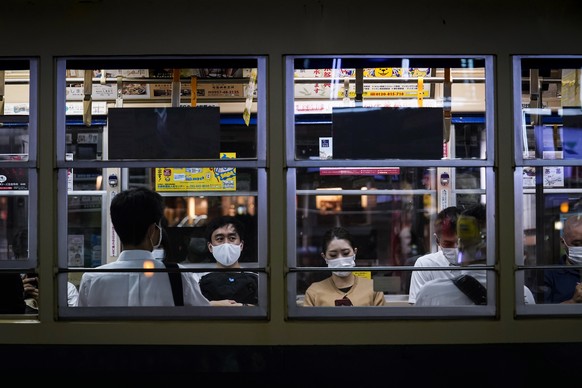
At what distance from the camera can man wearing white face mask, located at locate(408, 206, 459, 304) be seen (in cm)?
350

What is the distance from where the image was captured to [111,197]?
12.3 ft

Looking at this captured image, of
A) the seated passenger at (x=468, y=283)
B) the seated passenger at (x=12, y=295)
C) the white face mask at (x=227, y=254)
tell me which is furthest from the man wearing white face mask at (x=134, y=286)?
the seated passenger at (x=468, y=283)

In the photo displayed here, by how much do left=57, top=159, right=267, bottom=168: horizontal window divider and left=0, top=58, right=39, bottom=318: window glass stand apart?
22 cm

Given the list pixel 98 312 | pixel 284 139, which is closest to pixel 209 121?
pixel 284 139

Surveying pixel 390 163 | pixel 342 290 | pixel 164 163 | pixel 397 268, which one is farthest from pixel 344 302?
pixel 164 163

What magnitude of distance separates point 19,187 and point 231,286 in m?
1.17

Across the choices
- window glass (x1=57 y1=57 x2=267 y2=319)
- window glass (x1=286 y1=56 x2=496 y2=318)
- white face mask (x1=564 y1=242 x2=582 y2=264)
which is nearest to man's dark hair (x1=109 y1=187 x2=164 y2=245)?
window glass (x1=57 y1=57 x2=267 y2=319)

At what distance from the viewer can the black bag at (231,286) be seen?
3430 mm

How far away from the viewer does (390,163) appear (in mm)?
3354

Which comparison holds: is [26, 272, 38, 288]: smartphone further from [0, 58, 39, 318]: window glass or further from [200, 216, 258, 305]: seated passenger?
[200, 216, 258, 305]: seated passenger

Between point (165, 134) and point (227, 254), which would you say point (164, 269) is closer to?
point (227, 254)

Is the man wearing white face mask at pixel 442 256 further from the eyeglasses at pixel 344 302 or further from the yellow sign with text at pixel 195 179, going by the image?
the yellow sign with text at pixel 195 179
